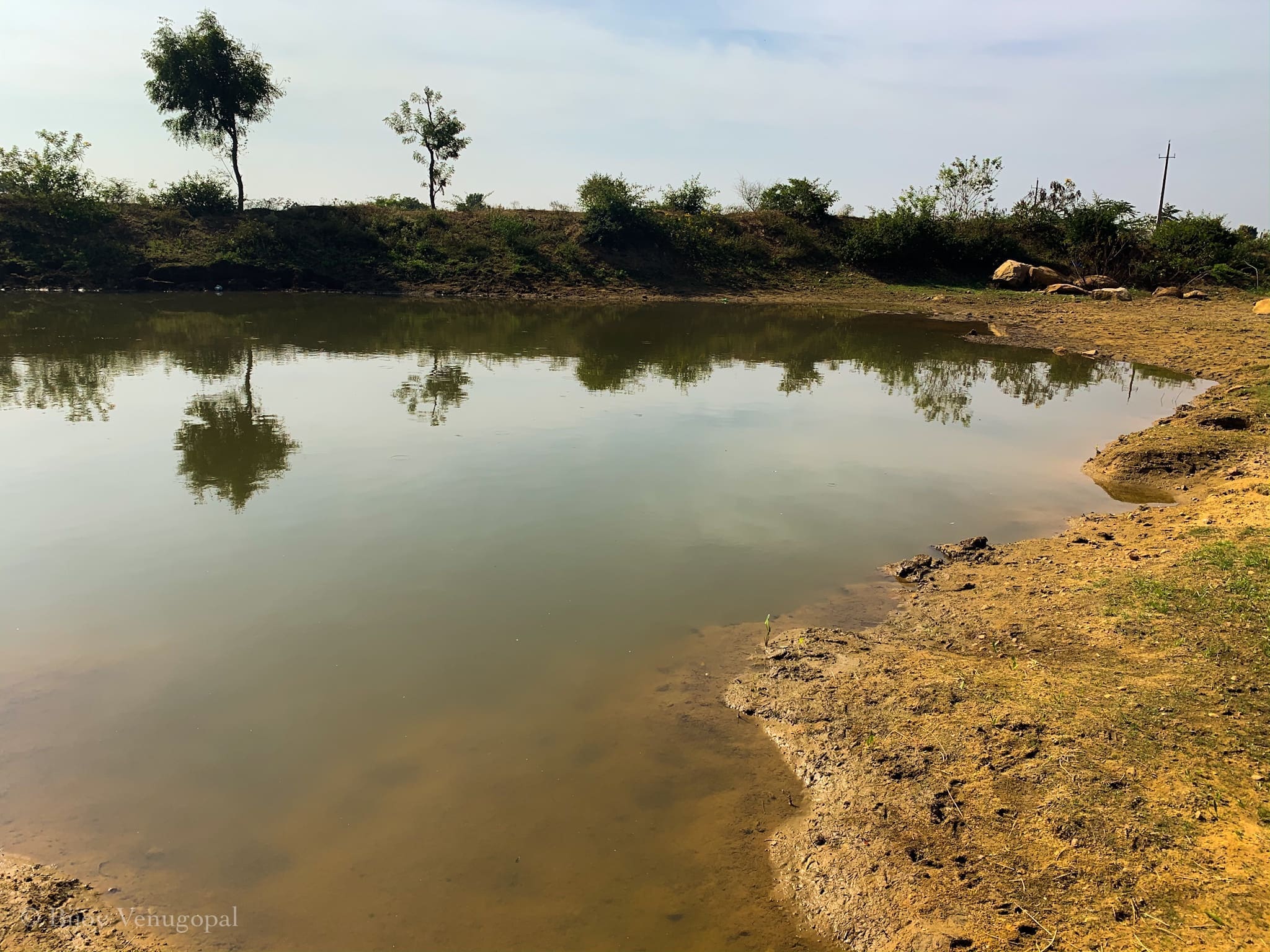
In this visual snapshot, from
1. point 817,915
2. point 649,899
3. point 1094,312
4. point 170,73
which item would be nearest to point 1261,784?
point 817,915

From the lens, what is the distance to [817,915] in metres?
3.05

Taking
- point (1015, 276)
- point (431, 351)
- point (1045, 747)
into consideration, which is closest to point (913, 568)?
point (1045, 747)

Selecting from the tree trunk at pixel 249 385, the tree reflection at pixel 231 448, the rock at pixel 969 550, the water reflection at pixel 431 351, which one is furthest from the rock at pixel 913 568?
the tree trunk at pixel 249 385

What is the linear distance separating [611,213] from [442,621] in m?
29.9

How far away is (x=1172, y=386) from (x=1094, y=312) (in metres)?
9.70

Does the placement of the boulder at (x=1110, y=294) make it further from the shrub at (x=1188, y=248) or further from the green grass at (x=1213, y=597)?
the green grass at (x=1213, y=597)

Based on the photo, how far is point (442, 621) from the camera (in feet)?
17.2

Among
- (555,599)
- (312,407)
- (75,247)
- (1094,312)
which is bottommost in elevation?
(555,599)

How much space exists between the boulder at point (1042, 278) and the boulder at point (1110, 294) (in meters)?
3.00

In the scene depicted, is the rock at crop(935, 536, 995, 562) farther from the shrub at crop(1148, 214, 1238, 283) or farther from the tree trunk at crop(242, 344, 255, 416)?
the shrub at crop(1148, 214, 1238, 283)

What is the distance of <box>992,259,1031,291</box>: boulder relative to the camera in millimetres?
29547

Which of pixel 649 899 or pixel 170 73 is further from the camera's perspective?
pixel 170 73

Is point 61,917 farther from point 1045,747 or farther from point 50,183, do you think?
point 50,183

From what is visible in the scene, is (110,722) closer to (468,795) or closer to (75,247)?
(468,795)
